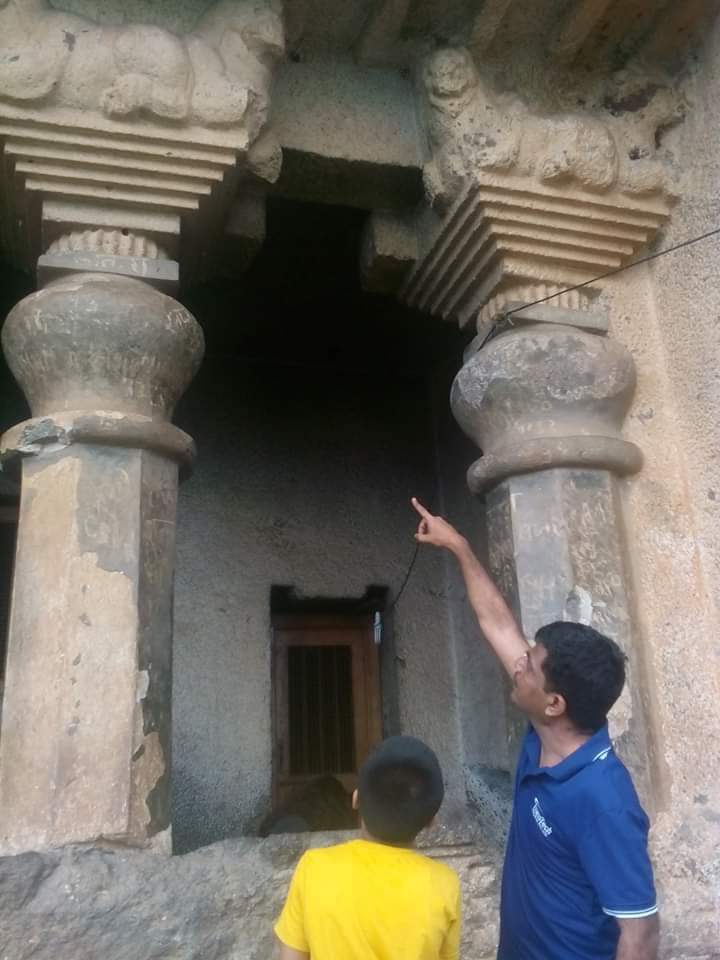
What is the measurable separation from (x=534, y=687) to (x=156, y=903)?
3.39ft

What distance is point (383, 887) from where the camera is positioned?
140cm

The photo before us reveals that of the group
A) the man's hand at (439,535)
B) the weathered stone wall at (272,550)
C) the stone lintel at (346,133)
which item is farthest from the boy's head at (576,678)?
the weathered stone wall at (272,550)

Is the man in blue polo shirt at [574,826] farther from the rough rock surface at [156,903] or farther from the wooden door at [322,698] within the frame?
the wooden door at [322,698]

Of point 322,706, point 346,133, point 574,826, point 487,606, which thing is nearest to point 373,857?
point 574,826

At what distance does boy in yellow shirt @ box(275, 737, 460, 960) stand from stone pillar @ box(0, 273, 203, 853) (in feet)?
2.47

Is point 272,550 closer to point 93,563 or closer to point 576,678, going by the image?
point 93,563

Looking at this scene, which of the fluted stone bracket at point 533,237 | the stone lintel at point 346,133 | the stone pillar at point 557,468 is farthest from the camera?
the stone lintel at point 346,133

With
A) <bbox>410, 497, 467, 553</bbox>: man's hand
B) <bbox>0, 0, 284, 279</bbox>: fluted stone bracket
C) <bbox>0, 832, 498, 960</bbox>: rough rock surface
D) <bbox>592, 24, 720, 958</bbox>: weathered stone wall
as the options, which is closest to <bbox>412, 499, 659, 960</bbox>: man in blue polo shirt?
<bbox>410, 497, 467, 553</bbox>: man's hand

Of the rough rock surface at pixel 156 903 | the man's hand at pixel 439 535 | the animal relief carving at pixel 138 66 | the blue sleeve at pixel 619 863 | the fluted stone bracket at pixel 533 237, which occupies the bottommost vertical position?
the rough rock surface at pixel 156 903

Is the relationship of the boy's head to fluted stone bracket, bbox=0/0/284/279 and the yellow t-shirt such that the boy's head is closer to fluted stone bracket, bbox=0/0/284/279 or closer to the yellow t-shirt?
the yellow t-shirt

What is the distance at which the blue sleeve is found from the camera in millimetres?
1377

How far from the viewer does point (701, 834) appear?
2.31 meters

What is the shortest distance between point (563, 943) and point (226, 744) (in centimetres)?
230

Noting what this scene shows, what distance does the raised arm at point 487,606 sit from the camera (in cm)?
204
